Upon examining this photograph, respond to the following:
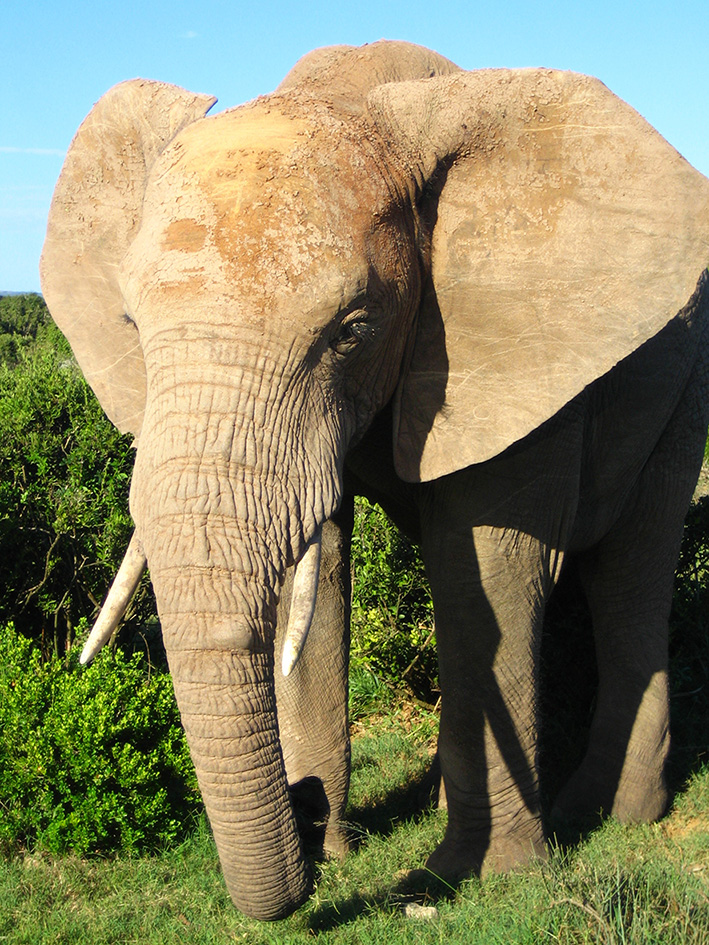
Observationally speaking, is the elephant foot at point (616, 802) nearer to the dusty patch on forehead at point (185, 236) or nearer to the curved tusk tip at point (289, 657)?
the curved tusk tip at point (289, 657)

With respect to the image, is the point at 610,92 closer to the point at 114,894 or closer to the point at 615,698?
the point at 615,698

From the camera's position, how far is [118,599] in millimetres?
2936

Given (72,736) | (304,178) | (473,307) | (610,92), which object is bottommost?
(72,736)

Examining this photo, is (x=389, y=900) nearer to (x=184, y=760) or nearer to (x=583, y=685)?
(x=184, y=760)

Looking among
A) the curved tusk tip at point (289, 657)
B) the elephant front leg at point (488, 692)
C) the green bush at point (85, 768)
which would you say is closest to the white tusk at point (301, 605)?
the curved tusk tip at point (289, 657)

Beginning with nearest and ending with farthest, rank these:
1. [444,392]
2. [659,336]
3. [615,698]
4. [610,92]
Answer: [610,92], [444,392], [659,336], [615,698]

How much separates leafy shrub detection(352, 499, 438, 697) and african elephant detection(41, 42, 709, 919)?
1543 millimetres

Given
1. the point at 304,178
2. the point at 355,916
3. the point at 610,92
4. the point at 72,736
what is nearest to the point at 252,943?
the point at 355,916

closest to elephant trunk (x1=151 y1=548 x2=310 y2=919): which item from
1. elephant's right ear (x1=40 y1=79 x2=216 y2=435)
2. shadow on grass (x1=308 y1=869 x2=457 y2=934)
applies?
shadow on grass (x1=308 y1=869 x2=457 y2=934)

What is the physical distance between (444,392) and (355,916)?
5.70 feet

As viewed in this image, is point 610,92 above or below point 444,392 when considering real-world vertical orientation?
above

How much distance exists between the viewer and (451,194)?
312 centimetres

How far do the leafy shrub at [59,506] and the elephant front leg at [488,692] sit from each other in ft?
8.08

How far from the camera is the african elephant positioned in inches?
102
